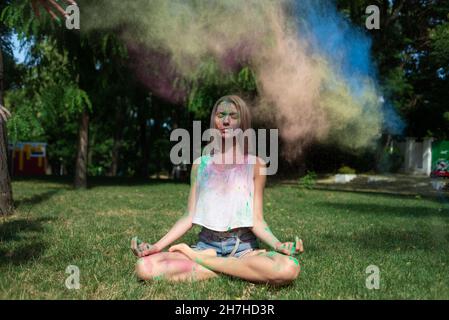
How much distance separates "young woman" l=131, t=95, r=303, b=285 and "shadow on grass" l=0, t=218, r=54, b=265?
137 centimetres

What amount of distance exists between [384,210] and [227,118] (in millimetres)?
6877

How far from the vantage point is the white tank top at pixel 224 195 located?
3.64 metres

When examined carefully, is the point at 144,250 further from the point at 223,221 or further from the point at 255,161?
the point at 255,161

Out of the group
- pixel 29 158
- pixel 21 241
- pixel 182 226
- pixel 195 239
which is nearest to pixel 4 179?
pixel 21 241

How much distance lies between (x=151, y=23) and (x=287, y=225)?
749 centimetres

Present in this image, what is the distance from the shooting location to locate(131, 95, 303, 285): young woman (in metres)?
3.47

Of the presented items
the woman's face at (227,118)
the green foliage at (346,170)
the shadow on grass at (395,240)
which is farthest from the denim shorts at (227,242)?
the green foliage at (346,170)

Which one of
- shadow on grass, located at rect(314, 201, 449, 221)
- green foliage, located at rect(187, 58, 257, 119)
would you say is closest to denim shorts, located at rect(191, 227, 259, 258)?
shadow on grass, located at rect(314, 201, 449, 221)

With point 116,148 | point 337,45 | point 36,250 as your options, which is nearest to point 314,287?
point 36,250

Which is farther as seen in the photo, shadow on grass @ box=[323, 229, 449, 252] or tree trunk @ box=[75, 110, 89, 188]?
tree trunk @ box=[75, 110, 89, 188]

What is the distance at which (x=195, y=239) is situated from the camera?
5.54 meters

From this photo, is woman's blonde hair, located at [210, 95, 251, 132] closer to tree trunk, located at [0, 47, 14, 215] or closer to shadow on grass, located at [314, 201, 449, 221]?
tree trunk, located at [0, 47, 14, 215]

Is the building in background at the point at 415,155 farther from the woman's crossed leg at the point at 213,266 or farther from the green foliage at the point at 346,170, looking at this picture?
the woman's crossed leg at the point at 213,266
